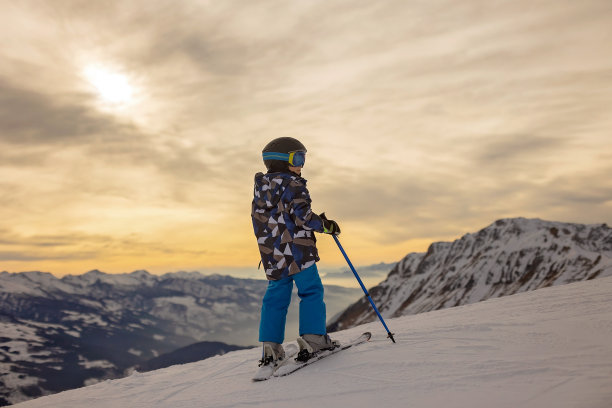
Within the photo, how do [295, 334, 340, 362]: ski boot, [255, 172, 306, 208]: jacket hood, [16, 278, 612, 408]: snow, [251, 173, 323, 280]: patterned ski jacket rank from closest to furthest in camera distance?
1. [16, 278, 612, 408]: snow
2. [295, 334, 340, 362]: ski boot
3. [251, 173, 323, 280]: patterned ski jacket
4. [255, 172, 306, 208]: jacket hood

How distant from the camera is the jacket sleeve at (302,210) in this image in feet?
21.1

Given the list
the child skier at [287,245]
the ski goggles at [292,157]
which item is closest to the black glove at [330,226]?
the child skier at [287,245]

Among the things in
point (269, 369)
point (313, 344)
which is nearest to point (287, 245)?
point (313, 344)

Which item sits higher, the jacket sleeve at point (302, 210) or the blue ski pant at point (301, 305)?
the jacket sleeve at point (302, 210)

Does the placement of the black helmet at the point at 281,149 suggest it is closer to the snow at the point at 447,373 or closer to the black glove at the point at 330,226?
the black glove at the point at 330,226

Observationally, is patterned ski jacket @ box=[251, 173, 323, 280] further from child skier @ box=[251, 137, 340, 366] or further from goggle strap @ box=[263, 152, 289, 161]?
goggle strap @ box=[263, 152, 289, 161]

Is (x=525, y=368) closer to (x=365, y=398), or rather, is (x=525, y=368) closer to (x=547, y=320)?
(x=365, y=398)

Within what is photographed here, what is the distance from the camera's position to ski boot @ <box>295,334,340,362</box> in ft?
20.9

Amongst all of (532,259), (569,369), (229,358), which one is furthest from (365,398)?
(532,259)

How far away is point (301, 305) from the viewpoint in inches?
258

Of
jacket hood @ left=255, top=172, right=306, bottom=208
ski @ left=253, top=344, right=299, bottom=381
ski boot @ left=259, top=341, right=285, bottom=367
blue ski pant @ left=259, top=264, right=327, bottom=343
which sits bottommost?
ski @ left=253, top=344, right=299, bottom=381

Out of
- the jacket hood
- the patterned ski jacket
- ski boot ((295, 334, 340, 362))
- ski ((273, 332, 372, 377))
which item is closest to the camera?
ski ((273, 332, 372, 377))

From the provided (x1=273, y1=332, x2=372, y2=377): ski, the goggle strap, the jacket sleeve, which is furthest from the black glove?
(x1=273, y1=332, x2=372, y2=377): ski

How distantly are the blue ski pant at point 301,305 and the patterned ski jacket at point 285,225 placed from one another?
157 millimetres
